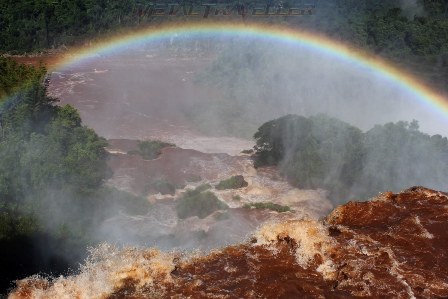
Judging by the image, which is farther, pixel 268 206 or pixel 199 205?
pixel 268 206

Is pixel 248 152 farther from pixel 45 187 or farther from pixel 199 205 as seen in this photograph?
pixel 45 187

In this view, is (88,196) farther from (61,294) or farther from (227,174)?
(61,294)

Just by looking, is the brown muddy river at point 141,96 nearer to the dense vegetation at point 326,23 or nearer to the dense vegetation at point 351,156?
the dense vegetation at point 351,156

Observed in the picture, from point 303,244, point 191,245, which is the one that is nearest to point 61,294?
point 303,244

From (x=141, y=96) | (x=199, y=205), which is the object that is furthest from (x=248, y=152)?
(x=141, y=96)

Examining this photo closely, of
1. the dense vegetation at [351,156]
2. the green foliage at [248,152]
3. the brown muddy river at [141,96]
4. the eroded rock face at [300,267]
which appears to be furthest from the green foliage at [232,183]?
the eroded rock face at [300,267]

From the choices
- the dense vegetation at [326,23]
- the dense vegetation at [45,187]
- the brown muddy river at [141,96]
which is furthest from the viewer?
the dense vegetation at [326,23]
